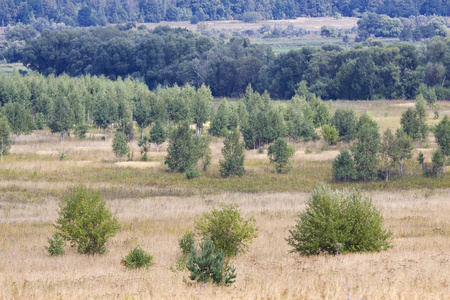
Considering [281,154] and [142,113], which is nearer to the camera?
[281,154]

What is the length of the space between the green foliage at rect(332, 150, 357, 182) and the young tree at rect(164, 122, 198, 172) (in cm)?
1571

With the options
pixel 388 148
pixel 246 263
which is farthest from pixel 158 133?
pixel 246 263

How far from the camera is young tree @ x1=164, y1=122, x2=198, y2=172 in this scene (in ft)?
194

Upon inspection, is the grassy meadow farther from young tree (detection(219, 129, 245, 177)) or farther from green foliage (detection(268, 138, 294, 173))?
young tree (detection(219, 129, 245, 177))

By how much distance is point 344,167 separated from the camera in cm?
5506

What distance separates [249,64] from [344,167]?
92.1 m

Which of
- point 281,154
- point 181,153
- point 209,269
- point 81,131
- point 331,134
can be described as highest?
point 331,134

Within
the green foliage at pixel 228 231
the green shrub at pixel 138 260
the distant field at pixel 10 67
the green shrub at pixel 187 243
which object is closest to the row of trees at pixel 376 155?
the green foliage at pixel 228 231

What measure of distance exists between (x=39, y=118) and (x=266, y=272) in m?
83.5

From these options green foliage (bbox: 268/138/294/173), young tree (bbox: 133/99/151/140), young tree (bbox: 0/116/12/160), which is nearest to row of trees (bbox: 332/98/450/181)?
green foliage (bbox: 268/138/294/173)

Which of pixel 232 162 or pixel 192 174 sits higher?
pixel 232 162

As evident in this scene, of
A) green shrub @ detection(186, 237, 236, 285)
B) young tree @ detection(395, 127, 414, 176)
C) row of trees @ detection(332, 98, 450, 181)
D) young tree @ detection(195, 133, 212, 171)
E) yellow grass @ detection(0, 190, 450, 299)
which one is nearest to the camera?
yellow grass @ detection(0, 190, 450, 299)

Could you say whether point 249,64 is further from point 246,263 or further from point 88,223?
point 246,263

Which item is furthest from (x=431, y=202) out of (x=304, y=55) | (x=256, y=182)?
(x=304, y=55)
